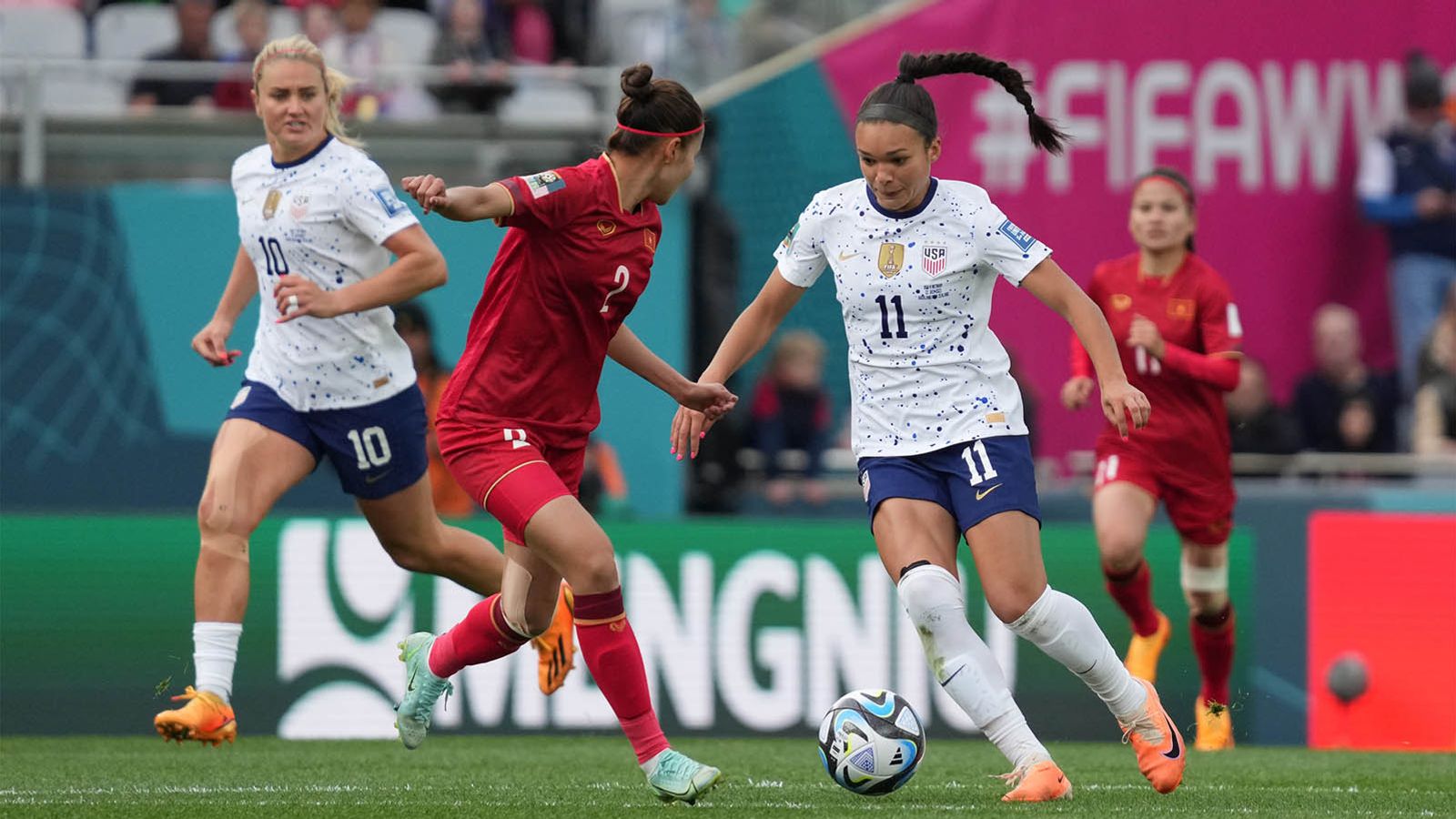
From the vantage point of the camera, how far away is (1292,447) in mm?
11773

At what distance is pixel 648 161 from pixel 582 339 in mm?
599

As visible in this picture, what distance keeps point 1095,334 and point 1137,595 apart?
3.06 m

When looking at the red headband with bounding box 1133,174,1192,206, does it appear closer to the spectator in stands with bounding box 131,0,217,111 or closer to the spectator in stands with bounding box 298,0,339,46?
the spectator in stands with bounding box 298,0,339,46

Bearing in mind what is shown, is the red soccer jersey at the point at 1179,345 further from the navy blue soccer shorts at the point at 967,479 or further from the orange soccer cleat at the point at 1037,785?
the orange soccer cleat at the point at 1037,785

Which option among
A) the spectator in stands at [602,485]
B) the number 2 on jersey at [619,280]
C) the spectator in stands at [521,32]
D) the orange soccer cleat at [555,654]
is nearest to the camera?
the number 2 on jersey at [619,280]

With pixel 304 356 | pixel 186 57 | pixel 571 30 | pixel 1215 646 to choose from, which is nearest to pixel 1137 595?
pixel 1215 646

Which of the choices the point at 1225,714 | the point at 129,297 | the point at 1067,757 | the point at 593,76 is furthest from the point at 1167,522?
the point at 129,297

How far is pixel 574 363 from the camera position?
648 centimetres

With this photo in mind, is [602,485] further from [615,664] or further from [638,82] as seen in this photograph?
[638,82]

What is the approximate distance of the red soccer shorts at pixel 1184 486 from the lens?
28.6ft

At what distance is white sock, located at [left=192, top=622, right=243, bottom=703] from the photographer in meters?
6.88

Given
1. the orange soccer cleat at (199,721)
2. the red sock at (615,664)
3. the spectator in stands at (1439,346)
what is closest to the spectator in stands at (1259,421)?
the spectator in stands at (1439,346)

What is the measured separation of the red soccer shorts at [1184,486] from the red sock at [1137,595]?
10.4 inches

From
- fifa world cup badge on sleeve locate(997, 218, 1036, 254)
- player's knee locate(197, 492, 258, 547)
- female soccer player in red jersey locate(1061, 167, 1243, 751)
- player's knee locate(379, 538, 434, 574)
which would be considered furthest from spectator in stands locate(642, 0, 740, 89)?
fifa world cup badge on sleeve locate(997, 218, 1036, 254)
